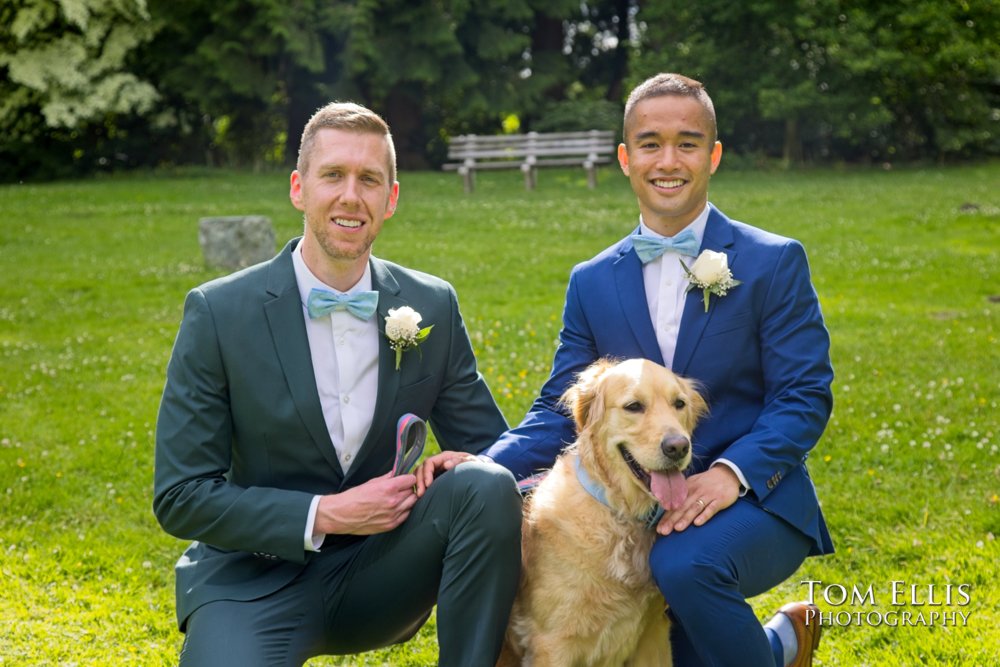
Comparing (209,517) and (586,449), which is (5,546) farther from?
(586,449)

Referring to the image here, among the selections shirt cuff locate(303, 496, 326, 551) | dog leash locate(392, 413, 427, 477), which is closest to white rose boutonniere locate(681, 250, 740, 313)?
dog leash locate(392, 413, 427, 477)

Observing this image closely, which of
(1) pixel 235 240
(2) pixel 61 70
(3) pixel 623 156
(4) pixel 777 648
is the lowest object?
(4) pixel 777 648

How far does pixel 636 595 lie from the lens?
3.42m

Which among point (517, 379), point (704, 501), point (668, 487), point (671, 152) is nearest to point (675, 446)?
point (668, 487)

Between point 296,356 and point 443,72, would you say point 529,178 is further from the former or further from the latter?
point 296,356

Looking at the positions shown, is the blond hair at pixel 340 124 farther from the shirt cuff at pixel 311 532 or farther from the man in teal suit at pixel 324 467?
the shirt cuff at pixel 311 532

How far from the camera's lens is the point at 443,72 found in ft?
83.7

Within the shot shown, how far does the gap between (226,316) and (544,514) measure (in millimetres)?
1293

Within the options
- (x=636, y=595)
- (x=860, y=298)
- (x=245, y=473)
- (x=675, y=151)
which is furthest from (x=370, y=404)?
(x=860, y=298)

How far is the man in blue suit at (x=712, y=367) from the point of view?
10.7 feet

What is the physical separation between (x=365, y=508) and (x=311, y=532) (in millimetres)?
→ 194

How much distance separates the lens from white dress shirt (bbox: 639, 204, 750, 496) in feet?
12.4

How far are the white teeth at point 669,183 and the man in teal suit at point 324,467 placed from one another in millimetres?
926

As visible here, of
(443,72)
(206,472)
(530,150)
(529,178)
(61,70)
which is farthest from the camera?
(443,72)
